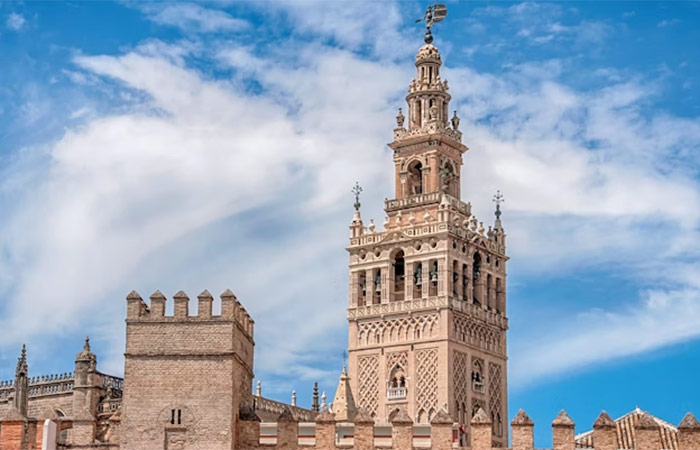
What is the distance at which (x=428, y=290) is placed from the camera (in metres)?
81.5

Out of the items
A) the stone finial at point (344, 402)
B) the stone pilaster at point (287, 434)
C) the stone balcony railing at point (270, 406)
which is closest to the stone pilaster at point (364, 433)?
the stone pilaster at point (287, 434)

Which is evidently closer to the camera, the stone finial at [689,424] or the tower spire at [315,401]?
the stone finial at [689,424]

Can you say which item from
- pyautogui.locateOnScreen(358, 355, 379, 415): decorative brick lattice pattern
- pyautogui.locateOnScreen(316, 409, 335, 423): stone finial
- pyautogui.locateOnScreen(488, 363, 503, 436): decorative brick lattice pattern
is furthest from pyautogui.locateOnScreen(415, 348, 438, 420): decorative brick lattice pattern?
pyautogui.locateOnScreen(316, 409, 335, 423): stone finial

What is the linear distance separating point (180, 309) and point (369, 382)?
39.2 m

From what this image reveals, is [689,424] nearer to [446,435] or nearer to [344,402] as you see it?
[446,435]

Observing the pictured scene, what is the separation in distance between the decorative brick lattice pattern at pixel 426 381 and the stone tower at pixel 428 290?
5cm

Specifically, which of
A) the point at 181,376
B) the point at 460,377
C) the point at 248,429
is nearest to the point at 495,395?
the point at 460,377

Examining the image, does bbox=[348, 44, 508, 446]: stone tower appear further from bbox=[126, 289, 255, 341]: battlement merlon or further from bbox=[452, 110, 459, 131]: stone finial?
bbox=[126, 289, 255, 341]: battlement merlon

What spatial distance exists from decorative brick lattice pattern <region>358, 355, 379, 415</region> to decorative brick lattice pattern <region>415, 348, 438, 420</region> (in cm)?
270

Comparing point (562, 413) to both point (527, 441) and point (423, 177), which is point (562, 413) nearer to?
point (527, 441)

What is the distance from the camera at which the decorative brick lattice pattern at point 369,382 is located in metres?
82.0

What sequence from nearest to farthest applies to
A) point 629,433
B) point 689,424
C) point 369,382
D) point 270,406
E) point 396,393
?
point 689,424, point 629,433, point 270,406, point 396,393, point 369,382

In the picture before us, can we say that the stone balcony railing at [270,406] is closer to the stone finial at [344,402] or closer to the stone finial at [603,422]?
the stone finial at [344,402]

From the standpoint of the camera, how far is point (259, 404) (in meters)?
64.4
